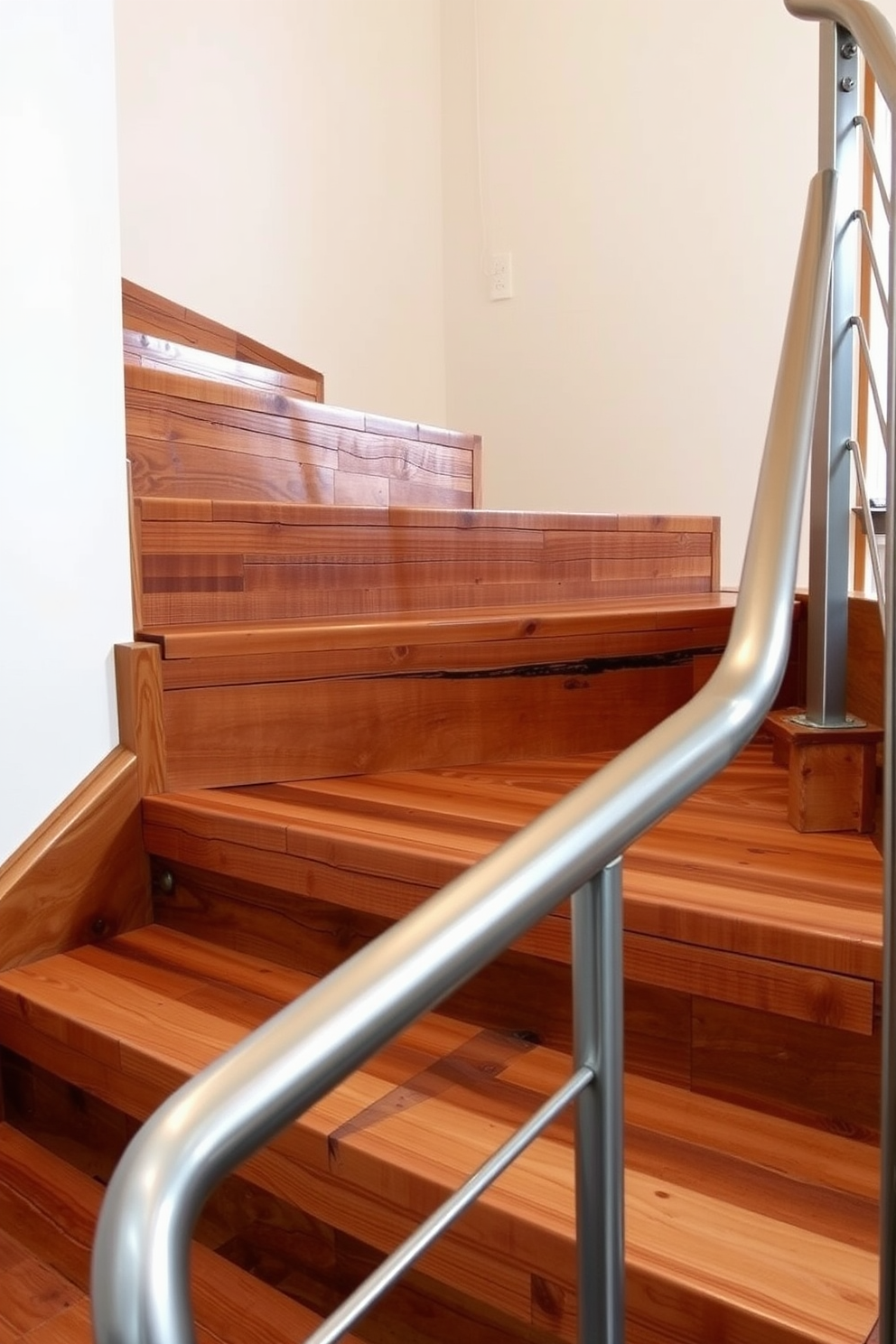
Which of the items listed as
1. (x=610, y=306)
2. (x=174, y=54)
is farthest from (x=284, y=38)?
(x=610, y=306)

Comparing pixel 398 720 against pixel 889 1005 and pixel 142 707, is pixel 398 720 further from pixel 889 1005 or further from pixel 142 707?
pixel 889 1005

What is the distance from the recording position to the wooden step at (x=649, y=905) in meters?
0.90

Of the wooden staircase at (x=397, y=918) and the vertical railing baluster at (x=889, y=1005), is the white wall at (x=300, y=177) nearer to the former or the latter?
the wooden staircase at (x=397, y=918)

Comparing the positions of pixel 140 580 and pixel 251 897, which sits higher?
pixel 140 580

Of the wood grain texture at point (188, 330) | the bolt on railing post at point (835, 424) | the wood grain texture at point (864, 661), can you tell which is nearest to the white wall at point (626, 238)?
the wood grain texture at point (188, 330)

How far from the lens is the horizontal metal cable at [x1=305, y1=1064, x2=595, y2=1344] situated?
378 mm

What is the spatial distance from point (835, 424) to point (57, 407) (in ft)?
3.09

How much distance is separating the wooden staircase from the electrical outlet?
1.63m

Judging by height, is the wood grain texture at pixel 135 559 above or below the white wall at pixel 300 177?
below

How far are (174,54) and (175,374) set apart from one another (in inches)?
55.3

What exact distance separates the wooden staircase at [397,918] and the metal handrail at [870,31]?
741 mm

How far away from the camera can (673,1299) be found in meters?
0.72

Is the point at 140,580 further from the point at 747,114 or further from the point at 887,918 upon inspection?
the point at 747,114

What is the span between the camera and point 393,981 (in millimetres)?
363
